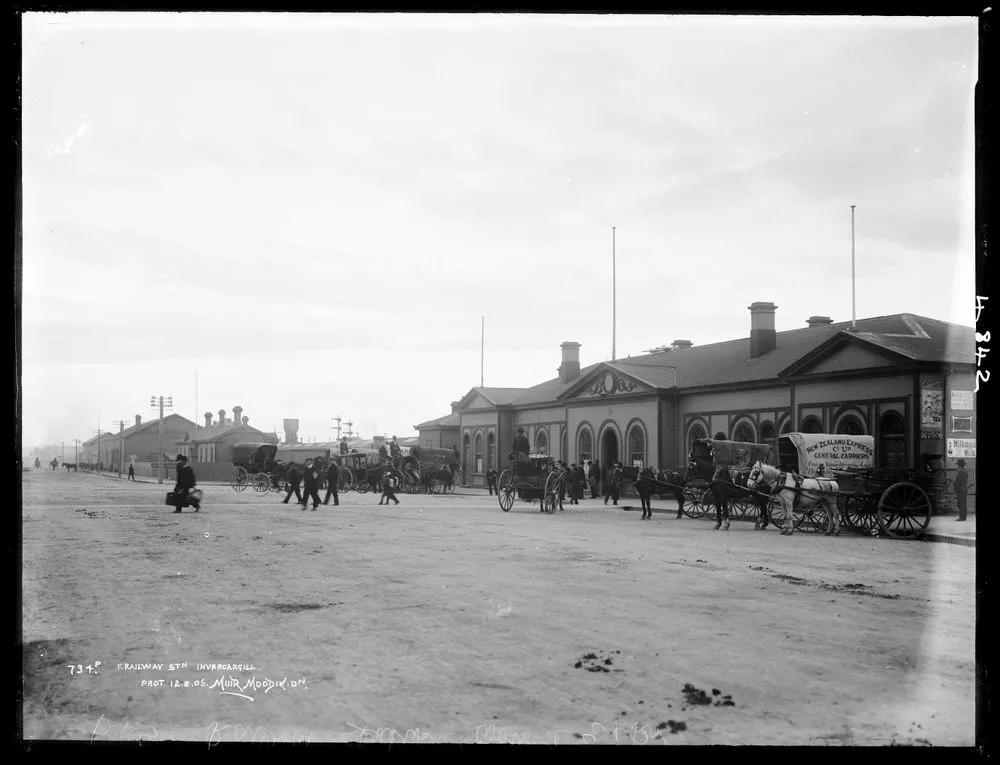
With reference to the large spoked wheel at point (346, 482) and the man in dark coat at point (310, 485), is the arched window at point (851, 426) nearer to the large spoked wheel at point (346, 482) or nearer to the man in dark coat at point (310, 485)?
the man in dark coat at point (310, 485)

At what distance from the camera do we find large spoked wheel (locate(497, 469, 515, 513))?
2734 cm

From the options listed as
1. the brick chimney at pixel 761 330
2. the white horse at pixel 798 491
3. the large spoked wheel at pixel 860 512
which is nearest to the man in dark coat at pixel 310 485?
the white horse at pixel 798 491

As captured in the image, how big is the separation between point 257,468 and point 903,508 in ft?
102

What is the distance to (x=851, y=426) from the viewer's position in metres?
25.5

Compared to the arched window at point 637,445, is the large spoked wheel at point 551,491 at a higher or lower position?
lower

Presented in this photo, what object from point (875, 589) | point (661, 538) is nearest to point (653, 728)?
point (875, 589)

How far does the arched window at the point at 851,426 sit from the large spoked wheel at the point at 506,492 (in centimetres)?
969

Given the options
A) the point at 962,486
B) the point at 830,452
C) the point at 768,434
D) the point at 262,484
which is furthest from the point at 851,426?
the point at 262,484

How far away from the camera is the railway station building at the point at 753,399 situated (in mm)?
23219

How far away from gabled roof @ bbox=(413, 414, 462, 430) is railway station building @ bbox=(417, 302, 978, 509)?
0.34 m

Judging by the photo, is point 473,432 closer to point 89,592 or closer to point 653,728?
point 89,592

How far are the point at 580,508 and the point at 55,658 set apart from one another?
22.7 m

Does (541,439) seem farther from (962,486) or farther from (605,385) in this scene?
(962,486)

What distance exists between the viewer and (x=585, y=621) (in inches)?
328
